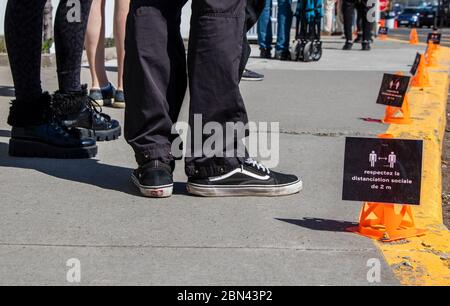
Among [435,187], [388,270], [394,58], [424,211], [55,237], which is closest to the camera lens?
[388,270]

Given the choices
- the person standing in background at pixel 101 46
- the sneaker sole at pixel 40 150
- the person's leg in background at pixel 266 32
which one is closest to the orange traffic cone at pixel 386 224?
the sneaker sole at pixel 40 150

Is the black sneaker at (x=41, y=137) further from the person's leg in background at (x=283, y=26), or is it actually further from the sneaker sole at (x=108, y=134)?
the person's leg in background at (x=283, y=26)

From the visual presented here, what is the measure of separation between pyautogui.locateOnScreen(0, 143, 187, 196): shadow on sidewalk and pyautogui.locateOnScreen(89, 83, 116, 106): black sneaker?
4.80 ft

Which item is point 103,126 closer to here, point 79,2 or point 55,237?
point 79,2

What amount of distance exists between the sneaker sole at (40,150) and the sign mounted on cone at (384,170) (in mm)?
1568

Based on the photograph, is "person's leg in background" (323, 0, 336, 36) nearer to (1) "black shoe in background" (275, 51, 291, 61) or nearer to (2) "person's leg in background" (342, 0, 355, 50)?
(2) "person's leg in background" (342, 0, 355, 50)

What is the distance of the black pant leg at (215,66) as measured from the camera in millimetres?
3217

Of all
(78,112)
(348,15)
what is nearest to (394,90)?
(78,112)

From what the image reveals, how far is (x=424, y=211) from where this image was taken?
3.27 m

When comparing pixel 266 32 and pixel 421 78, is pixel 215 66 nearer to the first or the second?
pixel 421 78

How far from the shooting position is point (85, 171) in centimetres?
376

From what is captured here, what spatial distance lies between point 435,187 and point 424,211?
55 cm

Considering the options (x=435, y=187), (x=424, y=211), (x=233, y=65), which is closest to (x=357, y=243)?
(x=424, y=211)

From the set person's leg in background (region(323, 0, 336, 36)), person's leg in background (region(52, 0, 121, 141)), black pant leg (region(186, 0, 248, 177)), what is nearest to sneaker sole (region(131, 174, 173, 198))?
black pant leg (region(186, 0, 248, 177))
